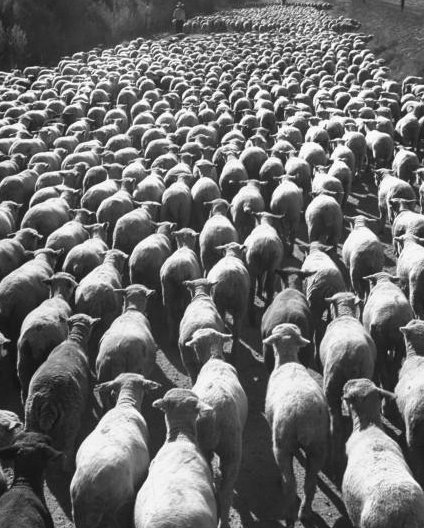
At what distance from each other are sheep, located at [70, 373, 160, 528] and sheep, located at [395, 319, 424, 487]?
2.82 m

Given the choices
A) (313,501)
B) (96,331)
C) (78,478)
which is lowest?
(313,501)

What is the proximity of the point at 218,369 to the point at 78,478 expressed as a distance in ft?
7.44

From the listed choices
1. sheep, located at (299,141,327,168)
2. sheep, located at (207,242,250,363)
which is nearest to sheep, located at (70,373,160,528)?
sheep, located at (207,242,250,363)

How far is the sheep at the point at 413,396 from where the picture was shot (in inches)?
272

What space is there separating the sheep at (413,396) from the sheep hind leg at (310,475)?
1.00 meters

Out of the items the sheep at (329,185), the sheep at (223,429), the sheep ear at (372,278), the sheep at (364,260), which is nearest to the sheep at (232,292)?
the sheep ear at (372,278)

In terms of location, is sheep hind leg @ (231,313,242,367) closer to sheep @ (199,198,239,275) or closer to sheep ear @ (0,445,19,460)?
sheep @ (199,198,239,275)

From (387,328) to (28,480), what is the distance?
16.3ft

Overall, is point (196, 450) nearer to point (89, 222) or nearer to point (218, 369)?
point (218, 369)

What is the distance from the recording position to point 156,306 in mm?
11656

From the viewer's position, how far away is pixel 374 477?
5.68 m

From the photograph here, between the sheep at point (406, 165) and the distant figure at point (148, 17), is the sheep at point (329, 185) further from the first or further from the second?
the distant figure at point (148, 17)

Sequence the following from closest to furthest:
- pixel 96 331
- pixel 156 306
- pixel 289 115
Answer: pixel 96 331 → pixel 156 306 → pixel 289 115

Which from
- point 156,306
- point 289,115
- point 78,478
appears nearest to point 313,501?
point 78,478
